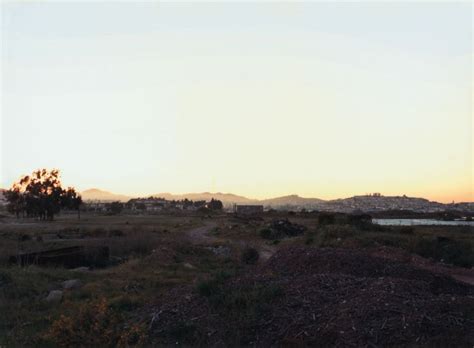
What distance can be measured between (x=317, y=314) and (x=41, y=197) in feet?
229

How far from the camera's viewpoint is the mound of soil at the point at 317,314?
6859mm

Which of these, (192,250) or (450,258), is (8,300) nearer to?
(192,250)

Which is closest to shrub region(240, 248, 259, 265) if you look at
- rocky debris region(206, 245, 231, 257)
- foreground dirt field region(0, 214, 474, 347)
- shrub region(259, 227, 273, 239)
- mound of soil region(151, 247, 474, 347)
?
rocky debris region(206, 245, 231, 257)

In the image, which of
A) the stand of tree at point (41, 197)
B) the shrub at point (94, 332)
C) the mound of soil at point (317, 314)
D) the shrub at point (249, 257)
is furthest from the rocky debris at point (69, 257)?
the stand of tree at point (41, 197)

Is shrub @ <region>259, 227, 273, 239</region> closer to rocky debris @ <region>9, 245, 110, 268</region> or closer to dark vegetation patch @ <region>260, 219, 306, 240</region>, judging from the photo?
dark vegetation patch @ <region>260, 219, 306, 240</region>

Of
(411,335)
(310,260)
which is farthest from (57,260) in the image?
(411,335)

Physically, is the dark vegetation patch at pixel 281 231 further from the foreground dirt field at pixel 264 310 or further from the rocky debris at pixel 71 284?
the foreground dirt field at pixel 264 310

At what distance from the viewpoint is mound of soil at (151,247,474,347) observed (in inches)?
270

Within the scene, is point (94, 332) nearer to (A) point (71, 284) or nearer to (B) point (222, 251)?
(A) point (71, 284)

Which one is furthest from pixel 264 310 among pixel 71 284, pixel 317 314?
pixel 71 284

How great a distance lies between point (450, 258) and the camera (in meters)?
22.4

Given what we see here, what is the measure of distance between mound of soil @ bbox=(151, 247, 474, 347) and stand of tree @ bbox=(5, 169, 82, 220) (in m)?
66.2

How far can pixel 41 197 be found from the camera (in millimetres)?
69625

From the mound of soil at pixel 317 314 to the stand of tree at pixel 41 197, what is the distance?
2608 inches
